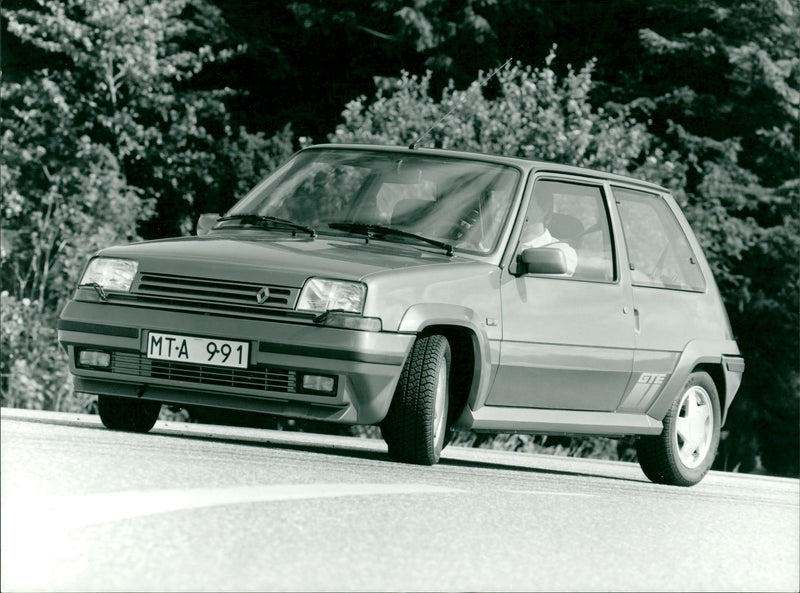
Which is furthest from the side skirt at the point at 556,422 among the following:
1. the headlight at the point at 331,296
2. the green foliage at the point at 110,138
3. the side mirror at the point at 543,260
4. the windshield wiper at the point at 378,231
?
the green foliage at the point at 110,138

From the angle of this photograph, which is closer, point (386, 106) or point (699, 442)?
point (699, 442)

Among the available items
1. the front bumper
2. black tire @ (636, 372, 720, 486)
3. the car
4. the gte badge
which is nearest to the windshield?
the car

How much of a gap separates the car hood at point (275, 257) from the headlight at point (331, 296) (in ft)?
0.12

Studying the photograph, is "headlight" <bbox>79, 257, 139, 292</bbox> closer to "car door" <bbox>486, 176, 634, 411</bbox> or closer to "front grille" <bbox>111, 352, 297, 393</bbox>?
"front grille" <bbox>111, 352, 297, 393</bbox>

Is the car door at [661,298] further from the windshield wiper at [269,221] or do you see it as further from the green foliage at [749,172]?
the green foliage at [749,172]

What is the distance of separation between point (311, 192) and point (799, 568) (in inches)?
161

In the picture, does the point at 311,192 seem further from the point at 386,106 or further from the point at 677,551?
the point at 386,106

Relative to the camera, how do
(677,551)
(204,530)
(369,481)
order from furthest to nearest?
(369,481)
(677,551)
(204,530)

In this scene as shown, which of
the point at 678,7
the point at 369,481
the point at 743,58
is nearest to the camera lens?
the point at 369,481

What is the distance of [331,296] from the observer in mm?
8789

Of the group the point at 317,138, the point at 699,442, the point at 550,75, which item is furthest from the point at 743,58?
the point at 699,442

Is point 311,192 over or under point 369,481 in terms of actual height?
over

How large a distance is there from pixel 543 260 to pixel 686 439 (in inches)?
85.2

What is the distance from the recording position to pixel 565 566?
635cm
